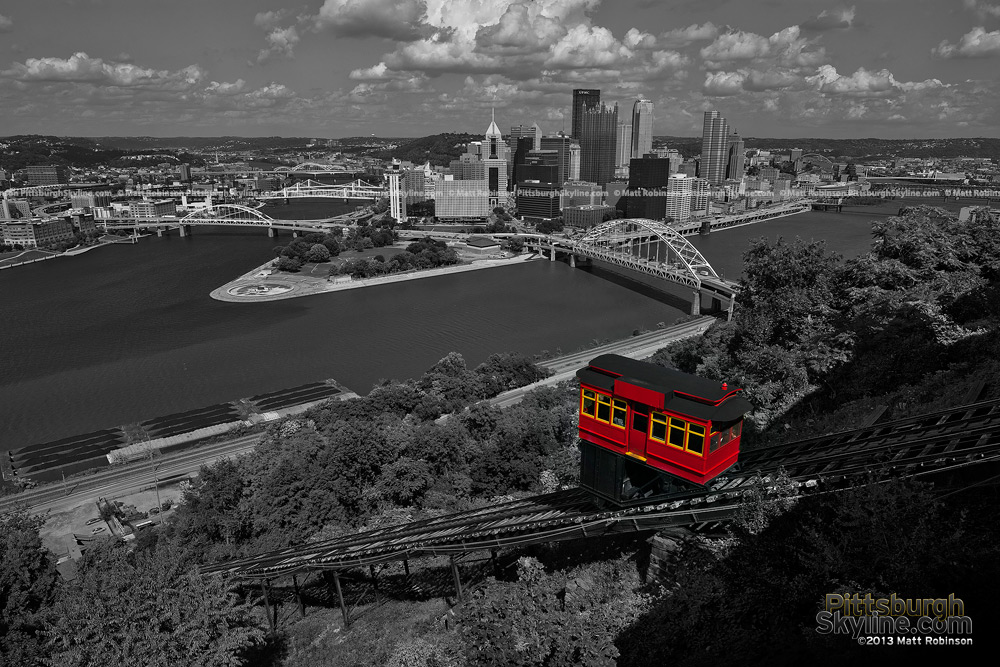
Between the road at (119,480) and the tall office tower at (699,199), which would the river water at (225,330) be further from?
the tall office tower at (699,199)

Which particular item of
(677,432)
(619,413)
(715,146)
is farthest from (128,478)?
(715,146)

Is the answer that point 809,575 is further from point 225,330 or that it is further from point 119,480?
point 225,330

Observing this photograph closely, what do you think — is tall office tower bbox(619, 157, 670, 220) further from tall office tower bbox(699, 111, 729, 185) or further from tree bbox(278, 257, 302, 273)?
tall office tower bbox(699, 111, 729, 185)

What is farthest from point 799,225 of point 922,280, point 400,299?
point 922,280

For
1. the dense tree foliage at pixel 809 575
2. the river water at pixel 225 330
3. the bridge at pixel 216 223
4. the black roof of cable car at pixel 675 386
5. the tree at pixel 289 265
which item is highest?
the black roof of cable car at pixel 675 386

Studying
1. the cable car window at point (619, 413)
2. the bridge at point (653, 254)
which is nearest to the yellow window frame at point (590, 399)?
the cable car window at point (619, 413)

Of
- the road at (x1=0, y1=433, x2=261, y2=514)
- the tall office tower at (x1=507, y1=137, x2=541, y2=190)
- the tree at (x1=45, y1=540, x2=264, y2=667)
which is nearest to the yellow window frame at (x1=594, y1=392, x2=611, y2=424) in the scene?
the tree at (x1=45, y1=540, x2=264, y2=667)
